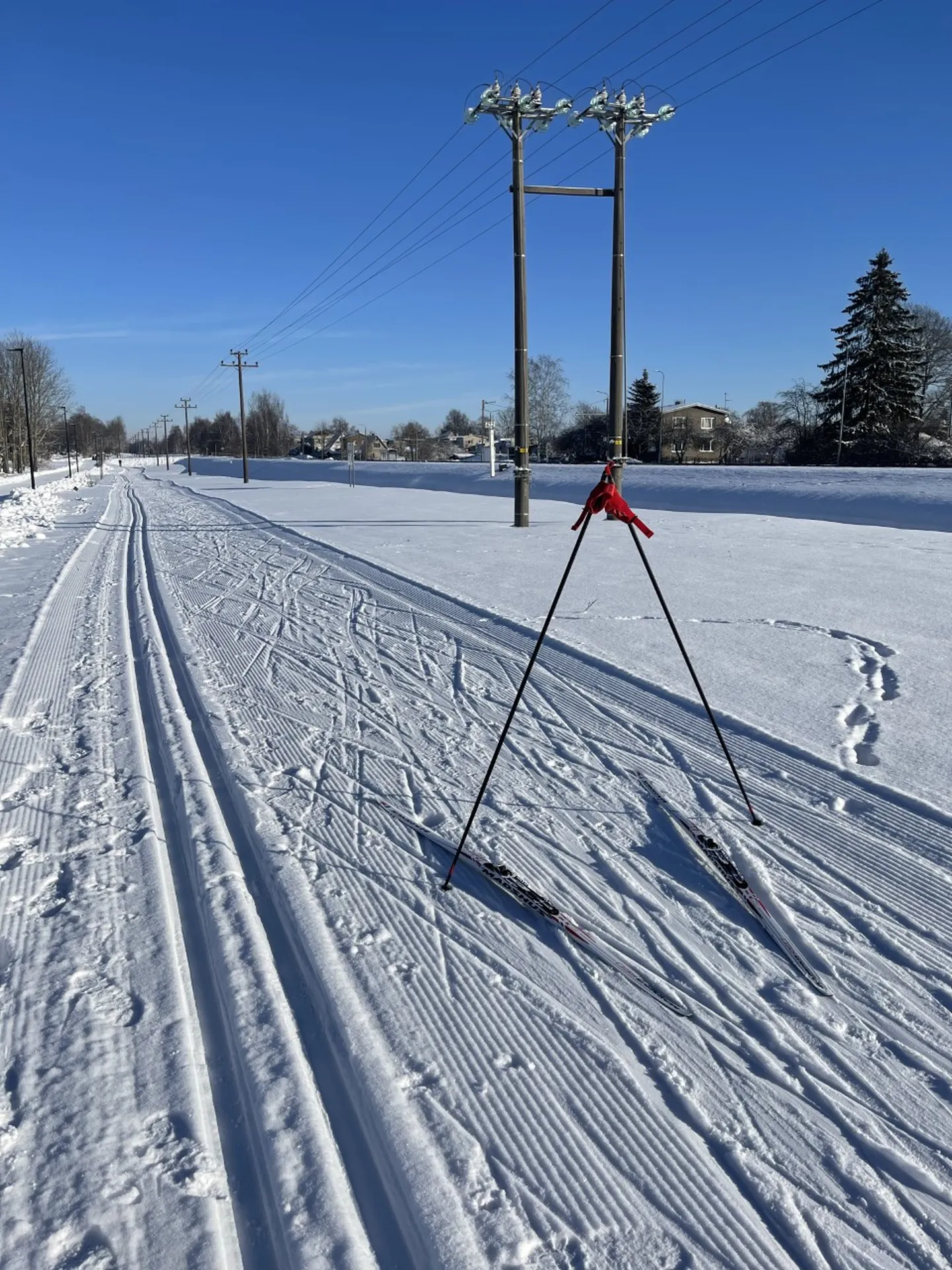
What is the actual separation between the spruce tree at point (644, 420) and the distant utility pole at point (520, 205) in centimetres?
4433

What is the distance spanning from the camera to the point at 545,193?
16141 mm

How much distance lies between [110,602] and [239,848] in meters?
7.53

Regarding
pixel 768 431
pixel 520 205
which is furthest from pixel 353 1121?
pixel 768 431

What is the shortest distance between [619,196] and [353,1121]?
59.7 ft

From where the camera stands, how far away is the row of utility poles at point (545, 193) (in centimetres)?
1577

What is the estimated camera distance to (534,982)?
300 centimetres

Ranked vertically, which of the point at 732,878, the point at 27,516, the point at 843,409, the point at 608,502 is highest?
the point at 843,409

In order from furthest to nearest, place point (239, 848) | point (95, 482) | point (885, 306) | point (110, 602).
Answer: point (95, 482)
point (885, 306)
point (110, 602)
point (239, 848)

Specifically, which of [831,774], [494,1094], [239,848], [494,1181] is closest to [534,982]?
[494,1094]

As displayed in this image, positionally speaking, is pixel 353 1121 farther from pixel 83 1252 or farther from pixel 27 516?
pixel 27 516

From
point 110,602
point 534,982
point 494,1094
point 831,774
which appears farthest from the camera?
point 110,602

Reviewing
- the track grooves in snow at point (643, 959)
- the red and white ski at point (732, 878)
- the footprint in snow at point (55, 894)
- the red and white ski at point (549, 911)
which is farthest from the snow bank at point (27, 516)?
the red and white ski at point (732, 878)

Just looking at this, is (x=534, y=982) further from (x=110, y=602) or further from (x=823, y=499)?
(x=823, y=499)

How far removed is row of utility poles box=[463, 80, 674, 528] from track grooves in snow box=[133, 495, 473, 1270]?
13690 mm
